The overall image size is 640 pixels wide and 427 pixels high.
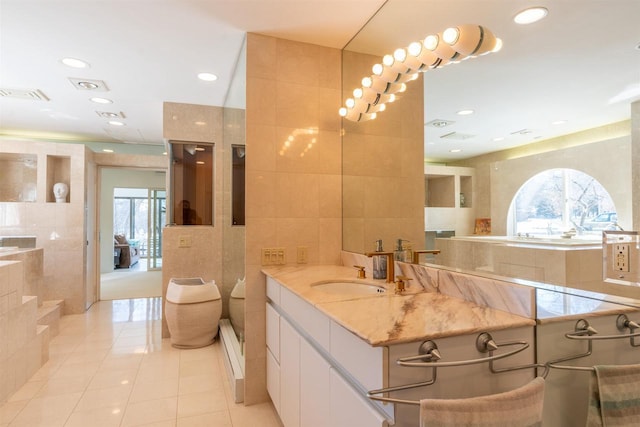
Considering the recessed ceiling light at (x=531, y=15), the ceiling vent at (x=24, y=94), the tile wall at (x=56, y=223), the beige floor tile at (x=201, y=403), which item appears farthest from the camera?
the tile wall at (x=56, y=223)

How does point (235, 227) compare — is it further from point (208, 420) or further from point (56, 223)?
point (56, 223)

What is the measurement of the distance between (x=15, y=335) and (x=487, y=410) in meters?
3.06

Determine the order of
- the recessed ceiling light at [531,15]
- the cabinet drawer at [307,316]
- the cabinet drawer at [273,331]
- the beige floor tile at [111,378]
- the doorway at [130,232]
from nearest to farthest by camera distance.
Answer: the recessed ceiling light at [531,15], the cabinet drawer at [307,316], the cabinet drawer at [273,331], the beige floor tile at [111,378], the doorway at [130,232]

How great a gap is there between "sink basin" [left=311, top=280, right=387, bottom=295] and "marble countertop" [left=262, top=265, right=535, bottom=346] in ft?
0.72

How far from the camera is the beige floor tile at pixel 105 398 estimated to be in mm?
A: 2246

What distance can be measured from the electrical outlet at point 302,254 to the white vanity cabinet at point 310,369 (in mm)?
277

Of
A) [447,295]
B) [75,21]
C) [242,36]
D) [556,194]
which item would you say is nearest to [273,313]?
[447,295]

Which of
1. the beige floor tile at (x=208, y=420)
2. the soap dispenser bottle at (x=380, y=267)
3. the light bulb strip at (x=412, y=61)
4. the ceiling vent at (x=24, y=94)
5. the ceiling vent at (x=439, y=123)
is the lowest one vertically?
the beige floor tile at (x=208, y=420)

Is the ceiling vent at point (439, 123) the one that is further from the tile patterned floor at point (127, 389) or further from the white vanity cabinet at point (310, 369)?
the tile patterned floor at point (127, 389)

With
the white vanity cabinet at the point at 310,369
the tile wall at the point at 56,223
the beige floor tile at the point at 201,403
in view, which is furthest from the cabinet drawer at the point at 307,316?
the tile wall at the point at 56,223

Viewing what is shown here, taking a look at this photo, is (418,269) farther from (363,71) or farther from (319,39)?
(319,39)

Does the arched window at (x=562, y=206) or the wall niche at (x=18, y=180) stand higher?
the wall niche at (x=18, y=180)

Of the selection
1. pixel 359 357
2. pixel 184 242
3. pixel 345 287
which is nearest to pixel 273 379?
pixel 345 287

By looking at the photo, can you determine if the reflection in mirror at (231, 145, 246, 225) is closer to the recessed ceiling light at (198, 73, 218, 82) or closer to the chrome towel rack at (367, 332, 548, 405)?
the recessed ceiling light at (198, 73, 218, 82)
